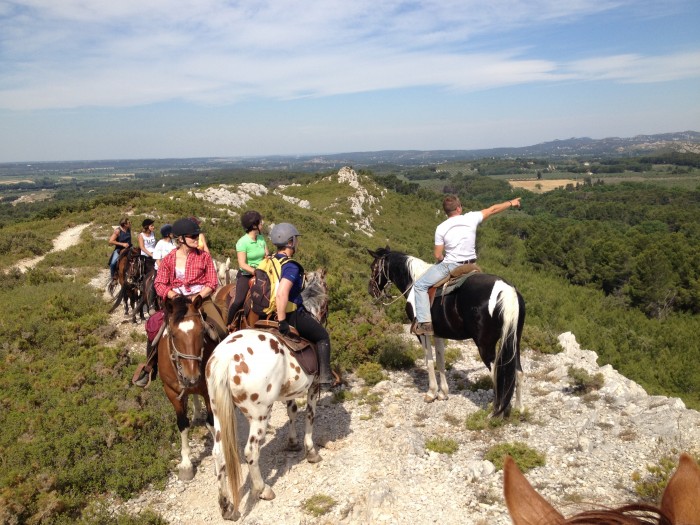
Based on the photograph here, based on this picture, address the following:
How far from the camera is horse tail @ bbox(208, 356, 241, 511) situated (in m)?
4.86

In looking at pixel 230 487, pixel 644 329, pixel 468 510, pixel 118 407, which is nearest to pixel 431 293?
pixel 468 510

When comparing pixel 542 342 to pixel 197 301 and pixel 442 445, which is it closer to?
pixel 442 445

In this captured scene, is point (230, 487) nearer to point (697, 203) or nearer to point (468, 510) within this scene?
point (468, 510)

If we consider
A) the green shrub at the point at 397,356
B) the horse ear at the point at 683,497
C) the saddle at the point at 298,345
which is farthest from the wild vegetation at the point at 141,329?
the horse ear at the point at 683,497

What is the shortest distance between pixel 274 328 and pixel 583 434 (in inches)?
197

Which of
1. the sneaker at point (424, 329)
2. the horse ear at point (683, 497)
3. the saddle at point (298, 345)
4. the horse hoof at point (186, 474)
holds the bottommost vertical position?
the horse hoof at point (186, 474)

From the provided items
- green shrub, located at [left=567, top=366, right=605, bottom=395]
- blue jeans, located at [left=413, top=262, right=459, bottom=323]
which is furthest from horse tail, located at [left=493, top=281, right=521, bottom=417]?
green shrub, located at [left=567, top=366, right=605, bottom=395]

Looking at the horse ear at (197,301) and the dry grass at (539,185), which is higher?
the dry grass at (539,185)

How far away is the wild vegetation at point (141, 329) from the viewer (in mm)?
6094

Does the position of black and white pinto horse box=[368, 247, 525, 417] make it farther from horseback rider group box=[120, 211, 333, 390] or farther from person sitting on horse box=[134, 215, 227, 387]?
person sitting on horse box=[134, 215, 227, 387]

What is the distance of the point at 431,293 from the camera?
25.0 ft

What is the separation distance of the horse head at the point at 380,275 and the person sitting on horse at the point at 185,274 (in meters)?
3.71

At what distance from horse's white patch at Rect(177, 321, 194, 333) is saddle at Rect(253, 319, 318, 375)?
92cm

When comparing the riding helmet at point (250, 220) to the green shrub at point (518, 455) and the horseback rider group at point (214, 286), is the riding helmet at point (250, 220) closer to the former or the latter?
the horseback rider group at point (214, 286)
